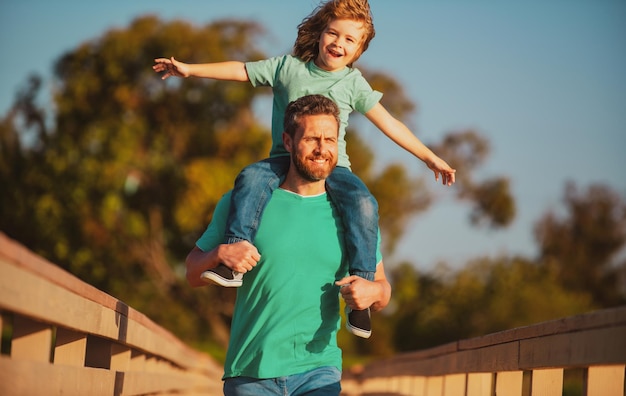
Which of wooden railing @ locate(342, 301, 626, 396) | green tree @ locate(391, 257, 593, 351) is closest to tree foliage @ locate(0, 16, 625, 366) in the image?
green tree @ locate(391, 257, 593, 351)

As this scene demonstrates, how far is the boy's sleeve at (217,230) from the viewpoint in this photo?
493 cm

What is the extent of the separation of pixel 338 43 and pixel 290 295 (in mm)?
1495

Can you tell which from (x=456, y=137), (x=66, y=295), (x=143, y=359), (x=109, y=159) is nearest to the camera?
(x=66, y=295)

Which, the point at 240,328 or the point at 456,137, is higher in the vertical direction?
the point at 456,137

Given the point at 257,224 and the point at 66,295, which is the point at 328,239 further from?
the point at 66,295

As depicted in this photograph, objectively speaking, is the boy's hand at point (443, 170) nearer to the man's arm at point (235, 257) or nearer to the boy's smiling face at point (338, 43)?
the boy's smiling face at point (338, 43)

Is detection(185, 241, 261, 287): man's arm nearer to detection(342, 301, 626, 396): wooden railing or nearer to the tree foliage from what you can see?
detection(342, 301, 626, 396): wooden railing

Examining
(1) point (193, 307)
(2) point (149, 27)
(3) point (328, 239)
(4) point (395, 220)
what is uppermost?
(2) point (149, 27)

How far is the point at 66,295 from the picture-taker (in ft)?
11.6

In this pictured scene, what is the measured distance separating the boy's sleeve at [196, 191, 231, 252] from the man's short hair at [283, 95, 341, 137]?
0.43 metres

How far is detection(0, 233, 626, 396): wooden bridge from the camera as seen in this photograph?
299 cm

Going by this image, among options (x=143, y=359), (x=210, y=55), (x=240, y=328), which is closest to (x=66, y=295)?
(x=240, y=328)

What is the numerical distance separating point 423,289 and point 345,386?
1911 cm

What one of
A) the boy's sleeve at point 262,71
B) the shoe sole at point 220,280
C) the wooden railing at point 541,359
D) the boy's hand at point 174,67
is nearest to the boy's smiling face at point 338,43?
the boy's sleeve at point 262,71
